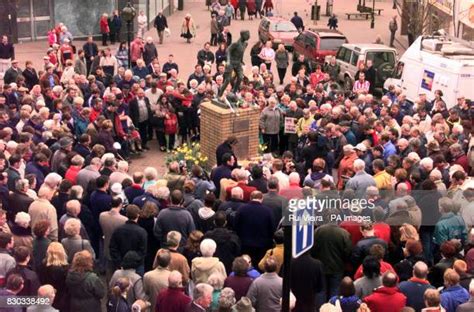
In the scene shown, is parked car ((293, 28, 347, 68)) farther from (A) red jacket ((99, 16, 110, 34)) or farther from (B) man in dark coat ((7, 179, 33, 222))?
(B) man in dark coat ((7, 179, 33, 222))

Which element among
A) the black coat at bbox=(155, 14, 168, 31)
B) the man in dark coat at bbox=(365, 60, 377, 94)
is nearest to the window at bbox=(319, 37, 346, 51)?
the man in dark coat at bbox=(365, 60, 377, 94)

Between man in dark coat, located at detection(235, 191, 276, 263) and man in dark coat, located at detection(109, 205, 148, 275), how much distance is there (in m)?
1.36

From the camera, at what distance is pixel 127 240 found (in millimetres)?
12680

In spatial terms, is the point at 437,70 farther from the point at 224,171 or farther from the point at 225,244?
the point at 225,244

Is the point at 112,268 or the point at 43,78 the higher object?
the point at 43,78

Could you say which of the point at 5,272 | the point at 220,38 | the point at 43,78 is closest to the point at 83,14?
the point at 220,38

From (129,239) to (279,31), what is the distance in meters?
24.4

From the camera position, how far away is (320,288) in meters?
11.9

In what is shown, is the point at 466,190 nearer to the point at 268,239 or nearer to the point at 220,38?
the point at 268,239

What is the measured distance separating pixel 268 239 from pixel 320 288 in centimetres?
161

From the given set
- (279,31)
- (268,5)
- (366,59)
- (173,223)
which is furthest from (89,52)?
(268,5)

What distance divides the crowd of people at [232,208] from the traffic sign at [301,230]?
58cm

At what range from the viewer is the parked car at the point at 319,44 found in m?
32.2

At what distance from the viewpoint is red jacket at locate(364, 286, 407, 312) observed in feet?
35.8
